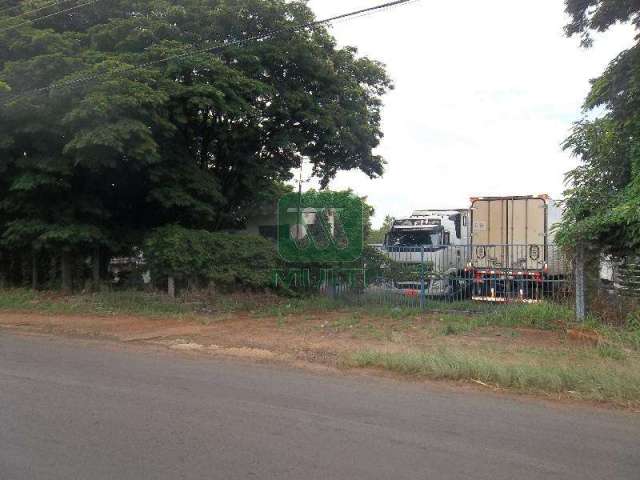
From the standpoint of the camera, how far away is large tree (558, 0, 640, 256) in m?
11.2

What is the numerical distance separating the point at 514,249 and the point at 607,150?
198 inches

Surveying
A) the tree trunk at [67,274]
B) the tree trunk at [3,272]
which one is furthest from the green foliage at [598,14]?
the tree trunk at [3,272]

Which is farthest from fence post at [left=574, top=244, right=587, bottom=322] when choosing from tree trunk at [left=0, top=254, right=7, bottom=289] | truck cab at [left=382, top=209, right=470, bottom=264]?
tree trunk at [left=0, top=254, right=7, bottom=289]

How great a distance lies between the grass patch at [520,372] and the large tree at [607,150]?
360 cm

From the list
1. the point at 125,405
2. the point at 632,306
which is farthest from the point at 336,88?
the point at 125,405

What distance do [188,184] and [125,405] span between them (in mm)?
10912

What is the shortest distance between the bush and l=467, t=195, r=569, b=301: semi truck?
19.0 ft

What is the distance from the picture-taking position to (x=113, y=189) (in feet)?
57.1

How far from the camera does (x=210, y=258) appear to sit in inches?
630

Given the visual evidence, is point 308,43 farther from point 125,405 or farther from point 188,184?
point 125,405

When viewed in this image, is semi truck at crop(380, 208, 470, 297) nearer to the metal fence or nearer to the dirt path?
the metal fence

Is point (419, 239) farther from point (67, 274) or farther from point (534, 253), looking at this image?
point (67, 274)

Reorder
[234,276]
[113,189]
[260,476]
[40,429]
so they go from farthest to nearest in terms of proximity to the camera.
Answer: [113,189], [234,276], [40,429], [260,476]

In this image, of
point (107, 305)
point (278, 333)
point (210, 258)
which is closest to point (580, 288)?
point (278, 333)
